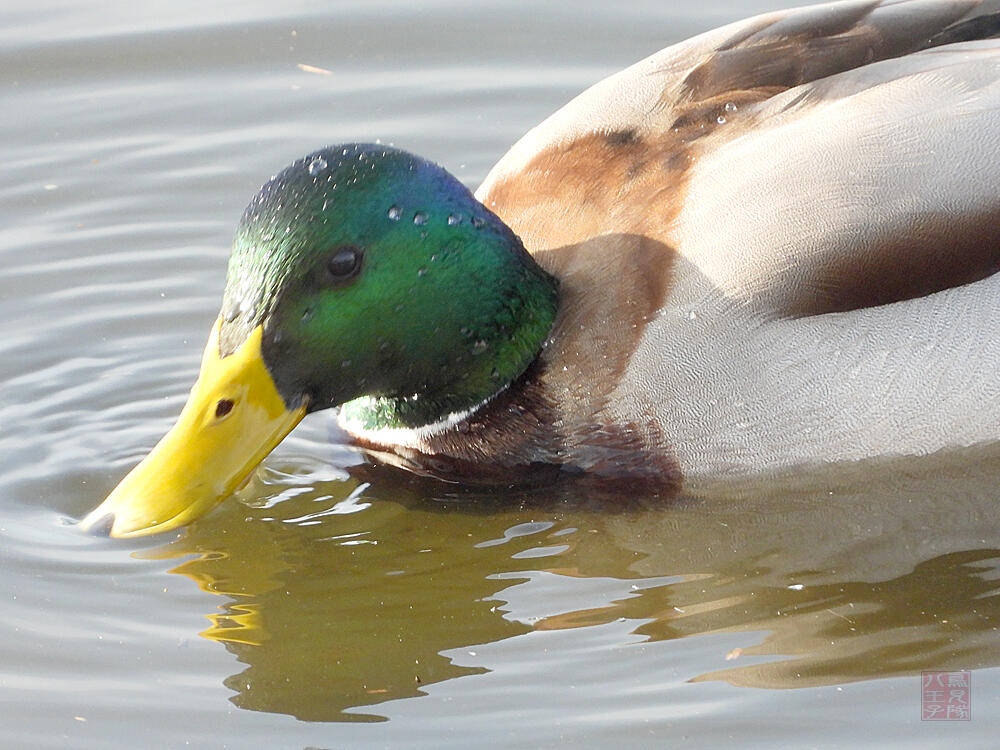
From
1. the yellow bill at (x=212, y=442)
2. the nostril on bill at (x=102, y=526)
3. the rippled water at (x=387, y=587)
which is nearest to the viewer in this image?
the rippled water at (x=387, y=587)

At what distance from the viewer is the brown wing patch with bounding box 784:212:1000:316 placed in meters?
4.92

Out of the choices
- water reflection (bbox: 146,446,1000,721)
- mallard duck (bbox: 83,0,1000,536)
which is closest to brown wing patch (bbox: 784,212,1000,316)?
mallard duck (bbox: 83,0,1000,536)

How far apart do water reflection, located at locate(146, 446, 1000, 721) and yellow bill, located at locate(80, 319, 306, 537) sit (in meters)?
0.37

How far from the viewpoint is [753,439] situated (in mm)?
5145

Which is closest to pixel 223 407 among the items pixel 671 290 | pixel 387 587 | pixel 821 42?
pixel 387 587

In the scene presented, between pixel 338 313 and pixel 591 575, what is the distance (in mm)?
1102

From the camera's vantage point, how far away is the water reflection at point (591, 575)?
15.2 feet

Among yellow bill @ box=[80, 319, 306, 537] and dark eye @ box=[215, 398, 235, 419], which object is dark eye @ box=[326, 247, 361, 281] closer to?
yellow bill @ box=[80, 319, 306, 537]

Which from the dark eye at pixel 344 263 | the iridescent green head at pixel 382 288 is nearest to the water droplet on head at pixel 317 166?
the iridescent green head at pixel 382 288

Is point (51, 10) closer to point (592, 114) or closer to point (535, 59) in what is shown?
point (535, 59)

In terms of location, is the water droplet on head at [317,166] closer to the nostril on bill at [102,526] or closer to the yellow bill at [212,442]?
the yellow bill at [212,442]

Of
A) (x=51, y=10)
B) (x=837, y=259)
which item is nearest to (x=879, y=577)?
(x=837, y=259)

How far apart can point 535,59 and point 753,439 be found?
3.62 meters

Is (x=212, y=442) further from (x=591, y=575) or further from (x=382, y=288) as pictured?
(x=591, y=575)
